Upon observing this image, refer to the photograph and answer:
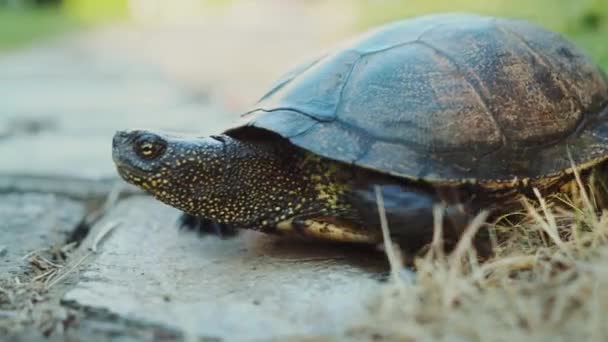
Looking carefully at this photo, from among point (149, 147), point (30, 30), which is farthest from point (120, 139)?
point (30, 30)

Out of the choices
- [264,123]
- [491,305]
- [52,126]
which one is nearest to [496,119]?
[264,123]

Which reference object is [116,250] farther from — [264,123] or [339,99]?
[339,99]

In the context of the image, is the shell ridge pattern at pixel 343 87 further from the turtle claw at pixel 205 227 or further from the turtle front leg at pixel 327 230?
the turtle claw at pixel 205 227

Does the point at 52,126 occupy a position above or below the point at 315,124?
below

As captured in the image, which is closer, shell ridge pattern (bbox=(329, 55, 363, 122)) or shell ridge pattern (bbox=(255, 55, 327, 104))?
shell ridge pattern (bbox=(329, 55, 363, 122))

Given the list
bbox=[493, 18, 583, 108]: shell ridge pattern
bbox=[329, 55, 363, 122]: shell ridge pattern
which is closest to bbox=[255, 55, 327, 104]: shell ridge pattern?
bbox=[329, 55, 363, 122]: shell ridge pattern

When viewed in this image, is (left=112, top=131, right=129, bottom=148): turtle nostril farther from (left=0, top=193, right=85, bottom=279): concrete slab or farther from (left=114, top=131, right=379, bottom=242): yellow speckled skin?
(left=0, top=193, right=85, bottom=279): concrete slab

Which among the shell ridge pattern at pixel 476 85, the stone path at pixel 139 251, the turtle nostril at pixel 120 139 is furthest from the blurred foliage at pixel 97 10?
the shell ridge pattern at pixel 476 85

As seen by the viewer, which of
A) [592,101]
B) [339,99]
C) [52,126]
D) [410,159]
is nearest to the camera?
[410,159]
